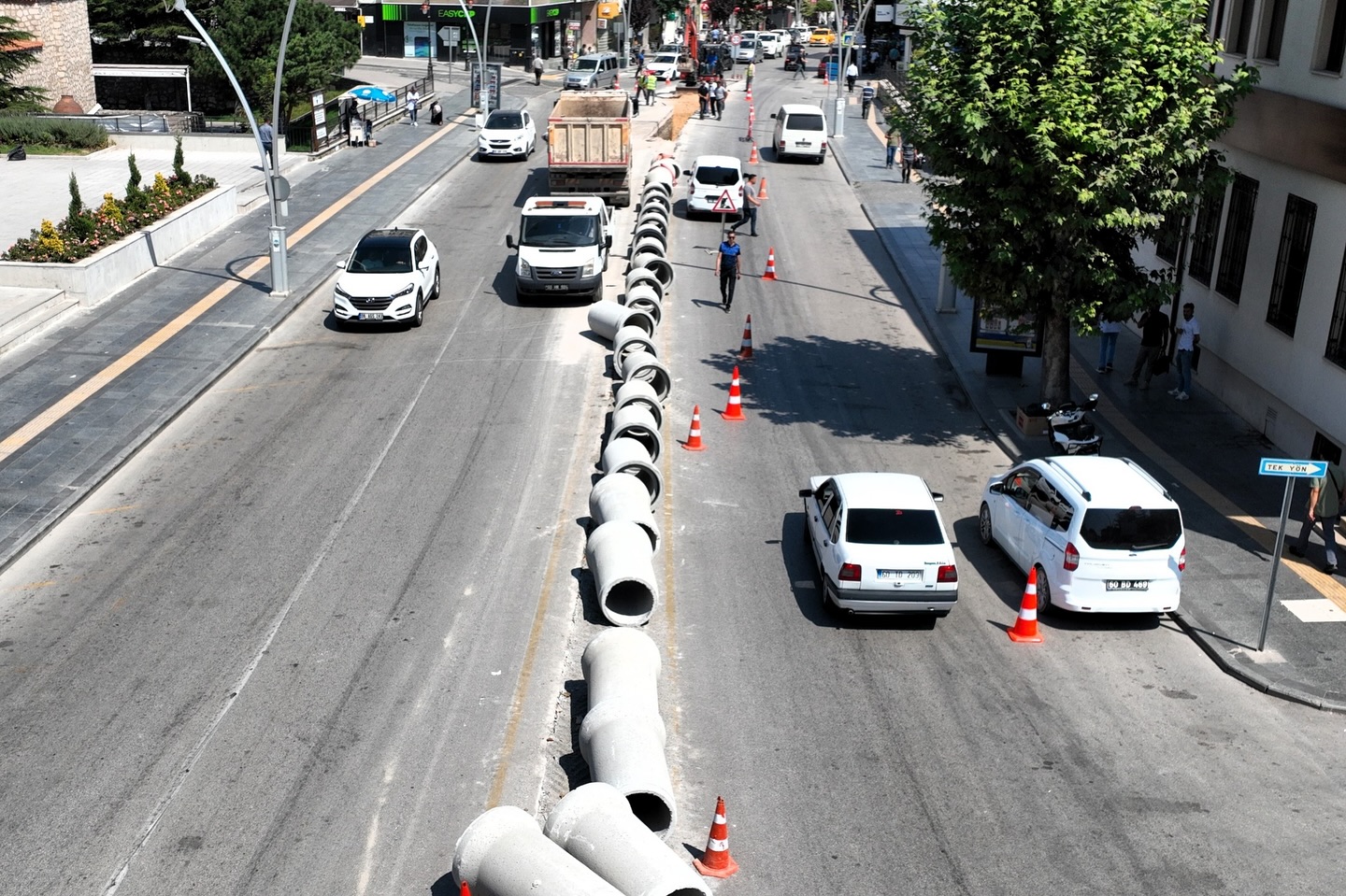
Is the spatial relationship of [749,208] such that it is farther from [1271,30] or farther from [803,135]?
[1271,30]

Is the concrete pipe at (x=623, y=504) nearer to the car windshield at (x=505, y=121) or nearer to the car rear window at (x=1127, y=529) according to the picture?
the car rear window at (x=1127, y=529)

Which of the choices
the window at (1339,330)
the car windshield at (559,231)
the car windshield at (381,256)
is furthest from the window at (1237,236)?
the car windshield at (381,256)

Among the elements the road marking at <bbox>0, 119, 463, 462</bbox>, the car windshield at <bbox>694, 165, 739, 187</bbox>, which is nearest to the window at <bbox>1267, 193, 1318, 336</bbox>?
the car windshield at <bbox>694, 165, 739, 187</bbox>

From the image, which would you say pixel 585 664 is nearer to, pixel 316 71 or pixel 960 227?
pixel 960 227

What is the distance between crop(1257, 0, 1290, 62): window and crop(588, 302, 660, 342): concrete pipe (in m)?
12.6

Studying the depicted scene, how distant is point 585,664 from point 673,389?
1230cm

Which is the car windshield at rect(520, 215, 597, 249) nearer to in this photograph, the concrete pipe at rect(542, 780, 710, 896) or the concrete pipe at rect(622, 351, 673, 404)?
the concrete pipe at rect(622, 351, 673, 404)

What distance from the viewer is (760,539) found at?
19344mm

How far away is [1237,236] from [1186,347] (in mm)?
2386

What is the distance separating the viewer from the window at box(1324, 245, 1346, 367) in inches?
822

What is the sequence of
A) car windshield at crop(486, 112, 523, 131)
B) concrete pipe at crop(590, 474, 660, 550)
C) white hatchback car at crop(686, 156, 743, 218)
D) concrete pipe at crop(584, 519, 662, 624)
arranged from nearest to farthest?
concrete pipe at crop(584, 519, 662, 624) → concrete pipe at crop(590, 474, 660, 550) → white hatchback car at crop(686, 156, 743, 218) → car windshield at crop(486, 112, 523, 131)

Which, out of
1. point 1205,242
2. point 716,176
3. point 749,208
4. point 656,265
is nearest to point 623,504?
point 1205,242

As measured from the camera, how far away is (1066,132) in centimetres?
2064

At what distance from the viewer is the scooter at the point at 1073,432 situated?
22125 millimetres
